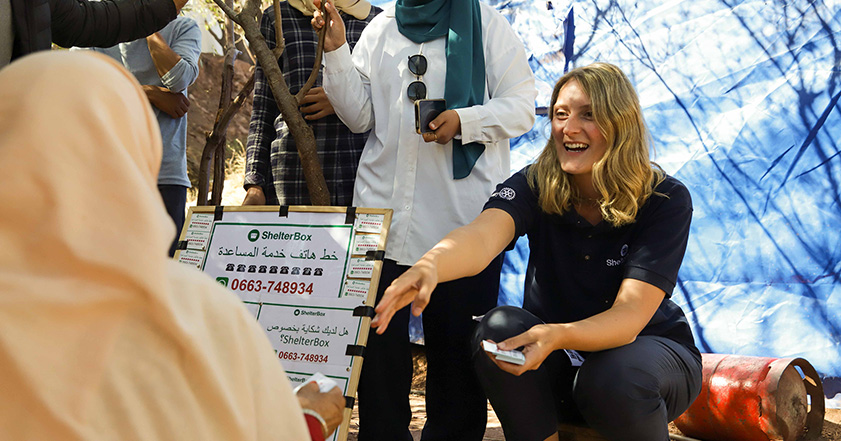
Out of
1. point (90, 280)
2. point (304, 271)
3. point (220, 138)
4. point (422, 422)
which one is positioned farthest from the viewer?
point (220, 138)

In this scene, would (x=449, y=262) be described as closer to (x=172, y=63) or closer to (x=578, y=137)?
(x=578, y=137)

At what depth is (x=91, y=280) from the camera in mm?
1058

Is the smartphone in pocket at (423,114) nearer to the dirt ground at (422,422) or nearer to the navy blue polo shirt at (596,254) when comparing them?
the navy blue polo shirt at (596,254)

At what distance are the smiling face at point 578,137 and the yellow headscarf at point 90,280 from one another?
1707 millimetres

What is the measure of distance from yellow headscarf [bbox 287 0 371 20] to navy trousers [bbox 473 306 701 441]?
A: 164 cm

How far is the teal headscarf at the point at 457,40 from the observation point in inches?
110

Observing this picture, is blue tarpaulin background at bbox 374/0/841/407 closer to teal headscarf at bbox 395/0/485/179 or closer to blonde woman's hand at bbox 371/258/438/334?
teal headscarf at bbox 395/0/485/179

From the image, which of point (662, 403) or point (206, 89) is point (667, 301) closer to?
point (662, 403)

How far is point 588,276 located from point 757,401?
1.49 meters

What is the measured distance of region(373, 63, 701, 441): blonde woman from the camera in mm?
2213

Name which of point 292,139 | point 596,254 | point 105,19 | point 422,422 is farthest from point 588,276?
point 422,422

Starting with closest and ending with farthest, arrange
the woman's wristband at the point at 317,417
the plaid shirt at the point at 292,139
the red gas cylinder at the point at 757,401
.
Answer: the woman's wristband at the point at 317,417 → the plaid shirt at the point at 292,139 → the red gas cylinder at the point at 757,401

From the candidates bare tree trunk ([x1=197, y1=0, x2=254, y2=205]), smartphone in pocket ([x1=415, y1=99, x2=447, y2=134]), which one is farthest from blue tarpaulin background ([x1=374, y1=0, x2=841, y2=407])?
bare tree trunk ([x1=197, y1=0, x2=254, y2=205])

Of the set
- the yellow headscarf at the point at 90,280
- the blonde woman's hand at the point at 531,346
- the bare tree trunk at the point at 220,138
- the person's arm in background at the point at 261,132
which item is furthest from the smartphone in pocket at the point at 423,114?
the bare tree trunk at the point at 220,138
